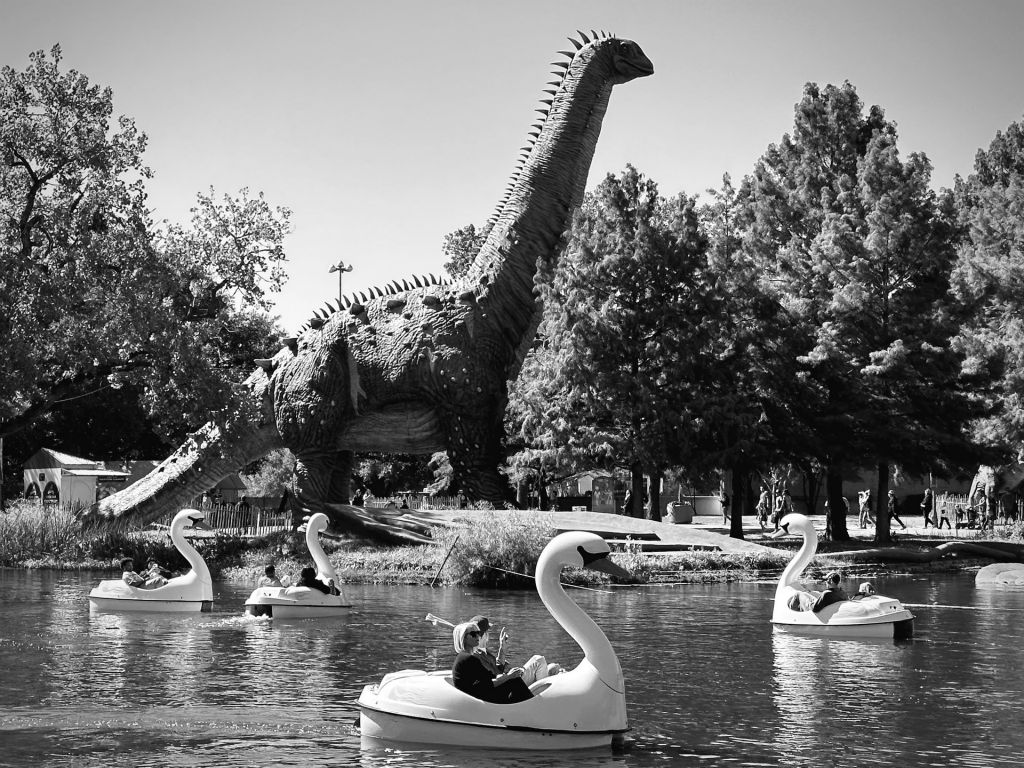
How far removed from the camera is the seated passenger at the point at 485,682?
393 inches

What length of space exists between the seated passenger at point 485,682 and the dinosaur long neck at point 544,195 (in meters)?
18.1

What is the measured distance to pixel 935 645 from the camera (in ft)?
53.8

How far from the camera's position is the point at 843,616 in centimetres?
1759

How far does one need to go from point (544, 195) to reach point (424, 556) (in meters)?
8.69

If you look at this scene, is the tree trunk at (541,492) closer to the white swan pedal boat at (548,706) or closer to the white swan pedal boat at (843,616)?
the white swan pedal boat at (843,616)

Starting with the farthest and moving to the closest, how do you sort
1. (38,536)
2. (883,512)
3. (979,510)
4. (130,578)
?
(979,510) < (883,512) < (38,536) < (130,578)

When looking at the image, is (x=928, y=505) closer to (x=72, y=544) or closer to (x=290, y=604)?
(x=72, y=544)

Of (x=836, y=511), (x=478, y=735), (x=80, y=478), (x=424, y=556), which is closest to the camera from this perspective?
(x=478, y=735)

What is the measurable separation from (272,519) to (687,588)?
15.0 meters

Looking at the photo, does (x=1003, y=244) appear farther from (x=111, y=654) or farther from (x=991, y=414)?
(x=111, y=654)

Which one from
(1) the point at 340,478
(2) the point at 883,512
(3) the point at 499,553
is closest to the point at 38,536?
(1) the point at 340,478

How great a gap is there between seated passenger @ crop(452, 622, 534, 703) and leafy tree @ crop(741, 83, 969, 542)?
23294 mm

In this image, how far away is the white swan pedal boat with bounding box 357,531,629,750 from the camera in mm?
9914

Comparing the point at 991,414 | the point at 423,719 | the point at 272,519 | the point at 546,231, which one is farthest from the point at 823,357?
the point at 423,719
